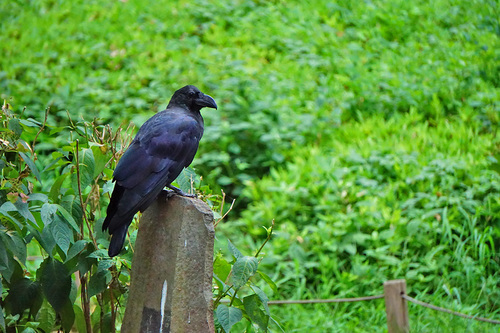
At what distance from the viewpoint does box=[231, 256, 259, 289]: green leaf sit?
2.16 meters

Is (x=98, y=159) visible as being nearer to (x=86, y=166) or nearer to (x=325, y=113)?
(x=86, y=166)

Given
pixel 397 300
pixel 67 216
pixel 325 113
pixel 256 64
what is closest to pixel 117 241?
pixel 67 216

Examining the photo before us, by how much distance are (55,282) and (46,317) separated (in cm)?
29

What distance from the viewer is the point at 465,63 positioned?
6492 mm

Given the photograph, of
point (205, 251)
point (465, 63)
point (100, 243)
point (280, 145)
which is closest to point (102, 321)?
point (100, 243)

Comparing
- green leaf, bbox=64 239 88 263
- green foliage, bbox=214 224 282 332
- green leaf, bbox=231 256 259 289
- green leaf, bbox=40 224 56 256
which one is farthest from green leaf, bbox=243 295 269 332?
green leaf, bbox=40 224 56 256

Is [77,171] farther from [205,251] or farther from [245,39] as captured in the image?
[245,39]

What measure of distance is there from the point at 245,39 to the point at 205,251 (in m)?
5.84

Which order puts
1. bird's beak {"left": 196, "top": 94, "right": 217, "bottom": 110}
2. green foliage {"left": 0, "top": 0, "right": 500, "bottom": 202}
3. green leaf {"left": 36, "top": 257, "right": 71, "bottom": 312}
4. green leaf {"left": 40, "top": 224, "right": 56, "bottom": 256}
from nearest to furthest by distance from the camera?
1. green leaf {"left": 40, "top": 224, "right": 56, "bottom": 256}
2. green leaf {"left": 36, "top": 257, "right": 71, "bottom": 312}
3. bird's beak {"left": 196, "top": 94, "right": 217, "bottom": 110}
4. green foliage {"left": 0, "top": 0, "right": 500, "bottom": 202}

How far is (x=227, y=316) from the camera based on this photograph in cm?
220

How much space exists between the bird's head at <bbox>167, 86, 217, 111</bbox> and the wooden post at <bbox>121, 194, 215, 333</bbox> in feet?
2.02

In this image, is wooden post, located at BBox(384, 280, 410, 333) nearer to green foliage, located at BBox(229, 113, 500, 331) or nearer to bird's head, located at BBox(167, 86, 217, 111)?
green foliage, located at BBox(229, 113, 500, 331)

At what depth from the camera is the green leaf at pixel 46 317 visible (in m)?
2.49

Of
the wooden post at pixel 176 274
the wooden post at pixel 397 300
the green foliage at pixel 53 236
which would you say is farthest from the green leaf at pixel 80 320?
the wooden post at pixel 397 300
